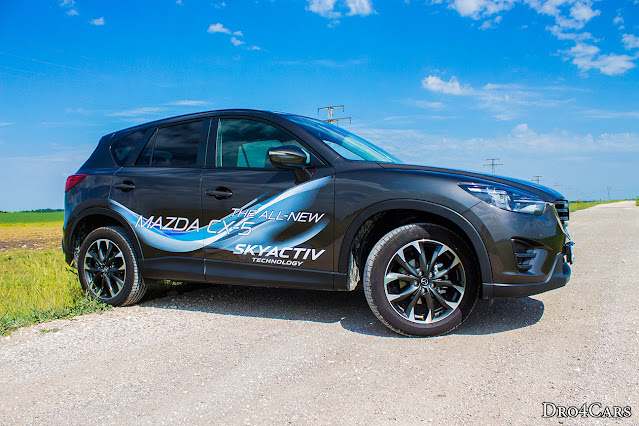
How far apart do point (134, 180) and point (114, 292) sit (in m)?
1.16

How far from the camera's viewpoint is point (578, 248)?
345 inches

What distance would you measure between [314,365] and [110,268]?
2708 mm

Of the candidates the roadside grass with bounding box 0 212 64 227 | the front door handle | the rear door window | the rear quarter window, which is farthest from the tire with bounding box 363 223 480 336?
the roadside grass with bounding box 0 212 64 227

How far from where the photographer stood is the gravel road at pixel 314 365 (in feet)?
8.27

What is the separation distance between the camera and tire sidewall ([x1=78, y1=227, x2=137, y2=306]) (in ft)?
15.4

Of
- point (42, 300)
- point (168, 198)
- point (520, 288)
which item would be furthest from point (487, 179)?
point (42, 300)

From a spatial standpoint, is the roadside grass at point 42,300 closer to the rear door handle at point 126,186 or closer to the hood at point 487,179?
the rear door handle at point 126,186

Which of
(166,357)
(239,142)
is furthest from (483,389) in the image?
(239,142)

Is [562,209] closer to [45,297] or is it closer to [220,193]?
[220,193]

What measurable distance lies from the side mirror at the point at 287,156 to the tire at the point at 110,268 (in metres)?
1.89

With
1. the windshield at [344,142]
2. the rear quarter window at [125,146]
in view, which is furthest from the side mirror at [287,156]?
the rear quarter window at [125,146]

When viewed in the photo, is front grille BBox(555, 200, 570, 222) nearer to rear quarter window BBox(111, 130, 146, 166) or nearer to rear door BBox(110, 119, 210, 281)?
rear door BBox(110, 119, 210, 281)

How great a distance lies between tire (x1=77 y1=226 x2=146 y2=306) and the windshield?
2097mm

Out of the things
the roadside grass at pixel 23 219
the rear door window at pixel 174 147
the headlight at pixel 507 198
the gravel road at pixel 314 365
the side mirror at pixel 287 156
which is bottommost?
the roadside grass at pixel 23 219
